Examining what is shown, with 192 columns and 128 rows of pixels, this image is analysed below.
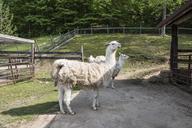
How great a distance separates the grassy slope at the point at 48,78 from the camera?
10570mm

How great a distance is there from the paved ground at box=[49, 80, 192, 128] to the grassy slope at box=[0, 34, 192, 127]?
1063 mm

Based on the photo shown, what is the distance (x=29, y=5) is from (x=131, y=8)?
13.3m

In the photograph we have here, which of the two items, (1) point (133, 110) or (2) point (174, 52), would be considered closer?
(1) point (133, 110)

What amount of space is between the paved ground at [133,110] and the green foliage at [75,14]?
23.5 meters

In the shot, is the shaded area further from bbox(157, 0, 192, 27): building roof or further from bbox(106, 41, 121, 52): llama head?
bbox(157, 0, 192, 27): building roof

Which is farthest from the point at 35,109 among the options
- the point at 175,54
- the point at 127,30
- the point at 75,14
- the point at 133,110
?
the point at 75,14

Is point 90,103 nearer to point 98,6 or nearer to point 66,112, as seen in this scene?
point 66,112

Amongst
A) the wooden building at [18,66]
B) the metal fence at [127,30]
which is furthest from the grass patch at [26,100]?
the metal fence at [127,30]

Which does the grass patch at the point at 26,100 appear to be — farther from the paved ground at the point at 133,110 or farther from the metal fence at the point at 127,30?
the metal fence at the point at 127,30

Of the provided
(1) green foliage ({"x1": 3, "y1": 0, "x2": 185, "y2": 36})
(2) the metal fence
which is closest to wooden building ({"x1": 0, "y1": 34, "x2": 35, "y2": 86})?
(1) green foliage ({"x1": 3, "y1": 0, "x2": 185, "y2": 36})

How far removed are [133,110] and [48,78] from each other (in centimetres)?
790

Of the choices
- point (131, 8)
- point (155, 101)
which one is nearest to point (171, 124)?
point (155, 101)

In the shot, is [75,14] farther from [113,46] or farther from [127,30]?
[113,46]

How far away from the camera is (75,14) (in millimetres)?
41844
